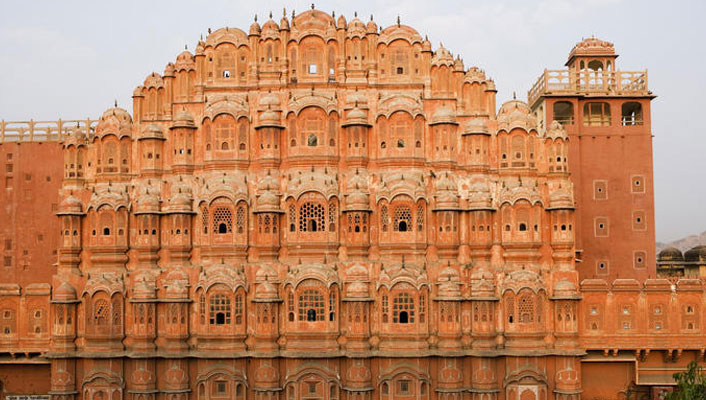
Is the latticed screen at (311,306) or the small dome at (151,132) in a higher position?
the small dome at (151,132)

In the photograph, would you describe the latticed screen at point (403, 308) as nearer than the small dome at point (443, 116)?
Yes

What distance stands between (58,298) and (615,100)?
32.5 metres

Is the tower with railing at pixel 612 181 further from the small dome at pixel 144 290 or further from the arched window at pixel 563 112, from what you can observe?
the small dome at pixel 144 290

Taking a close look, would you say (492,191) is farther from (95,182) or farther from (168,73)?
(95,182)

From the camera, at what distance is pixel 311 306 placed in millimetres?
36688

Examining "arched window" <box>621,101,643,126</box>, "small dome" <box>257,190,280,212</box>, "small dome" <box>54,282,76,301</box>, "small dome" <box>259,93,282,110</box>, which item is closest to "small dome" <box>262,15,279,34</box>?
"small dome" <box>259,93,282,110</box>

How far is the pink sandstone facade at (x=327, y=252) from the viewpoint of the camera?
1442 inches

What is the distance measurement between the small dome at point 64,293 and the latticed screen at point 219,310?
23.0 ft

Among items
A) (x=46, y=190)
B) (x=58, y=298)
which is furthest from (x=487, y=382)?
(x=46, y=190)

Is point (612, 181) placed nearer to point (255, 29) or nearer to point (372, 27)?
point (372, 27)

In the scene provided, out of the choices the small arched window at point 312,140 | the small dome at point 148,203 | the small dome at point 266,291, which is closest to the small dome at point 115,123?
the small dome at point 148,203

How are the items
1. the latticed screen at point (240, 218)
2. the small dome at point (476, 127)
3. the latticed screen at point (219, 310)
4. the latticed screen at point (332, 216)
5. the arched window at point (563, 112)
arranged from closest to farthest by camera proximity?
the latticed screen at point (219, 310), the latticed screen at point (332, 216), the latticed screen at point (240, 218), the small dome at point (476, 127), the arched window at point (563, 112)

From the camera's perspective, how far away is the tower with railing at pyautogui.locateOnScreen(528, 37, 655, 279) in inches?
1724

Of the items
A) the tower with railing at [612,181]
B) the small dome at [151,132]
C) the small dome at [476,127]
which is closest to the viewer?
the small dome at [476,127]
